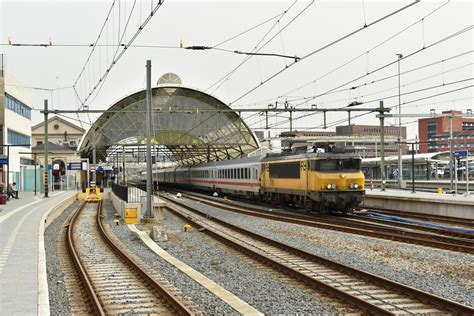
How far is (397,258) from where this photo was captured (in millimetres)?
14164

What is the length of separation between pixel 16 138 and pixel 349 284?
49368 mm

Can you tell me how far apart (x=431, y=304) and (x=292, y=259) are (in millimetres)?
5234

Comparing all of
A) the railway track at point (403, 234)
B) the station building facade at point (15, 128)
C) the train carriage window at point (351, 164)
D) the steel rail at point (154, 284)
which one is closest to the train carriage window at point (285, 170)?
the train carriage window at point (351, 164)

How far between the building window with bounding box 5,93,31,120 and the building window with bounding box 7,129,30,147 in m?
2.09

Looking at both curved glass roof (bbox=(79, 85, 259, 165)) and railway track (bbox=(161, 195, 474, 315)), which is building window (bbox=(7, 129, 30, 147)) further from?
railway track (bbox=(161, 195, 474, 315))

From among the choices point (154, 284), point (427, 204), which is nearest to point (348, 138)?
point (427, 204)

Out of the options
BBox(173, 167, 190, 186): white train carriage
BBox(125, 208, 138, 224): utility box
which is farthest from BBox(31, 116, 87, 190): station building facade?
BBox(125, 208, 138, 224): utility box

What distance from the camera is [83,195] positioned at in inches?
1933

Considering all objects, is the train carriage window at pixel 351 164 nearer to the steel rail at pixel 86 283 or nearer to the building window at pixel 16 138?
the steel rail at pixel 86 283

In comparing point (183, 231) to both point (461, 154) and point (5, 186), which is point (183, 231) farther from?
point (5, 186)

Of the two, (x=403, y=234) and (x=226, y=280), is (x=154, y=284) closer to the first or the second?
(x=226, y=280)

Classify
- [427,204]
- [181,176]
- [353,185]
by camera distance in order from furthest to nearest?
[181,176] < [427,204] < [353,185]

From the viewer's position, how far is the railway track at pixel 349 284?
30.1 ft

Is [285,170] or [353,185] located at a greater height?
[285,170]
